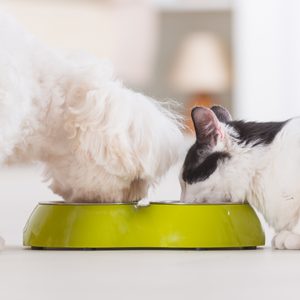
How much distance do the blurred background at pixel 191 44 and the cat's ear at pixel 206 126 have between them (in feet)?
10.1

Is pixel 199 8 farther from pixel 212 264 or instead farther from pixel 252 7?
pixel 212 264

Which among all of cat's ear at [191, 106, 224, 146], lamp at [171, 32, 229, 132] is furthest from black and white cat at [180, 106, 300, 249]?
lamp at [171, 32, 229, 132]

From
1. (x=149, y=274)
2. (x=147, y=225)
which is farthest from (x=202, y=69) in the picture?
(x=149, y=274)

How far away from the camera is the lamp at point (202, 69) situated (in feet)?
16.6

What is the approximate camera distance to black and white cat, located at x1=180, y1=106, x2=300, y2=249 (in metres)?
1.58

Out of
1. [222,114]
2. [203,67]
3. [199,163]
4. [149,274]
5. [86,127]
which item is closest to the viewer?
[149,274]

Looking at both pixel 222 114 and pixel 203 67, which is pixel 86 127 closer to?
pixel 222 114

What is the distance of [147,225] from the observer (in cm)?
156

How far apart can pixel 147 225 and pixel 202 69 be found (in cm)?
359

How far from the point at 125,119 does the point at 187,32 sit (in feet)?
12.2

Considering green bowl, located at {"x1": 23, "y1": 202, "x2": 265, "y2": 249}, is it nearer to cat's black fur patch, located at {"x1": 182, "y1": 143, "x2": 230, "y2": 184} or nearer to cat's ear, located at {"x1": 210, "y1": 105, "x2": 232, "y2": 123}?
cat's black fur patch, located at {"x1": 182, "y1": 143, "x2": 230, "y2": 184}

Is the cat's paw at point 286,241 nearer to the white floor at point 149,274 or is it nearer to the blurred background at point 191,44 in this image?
the white floor at point 149,274

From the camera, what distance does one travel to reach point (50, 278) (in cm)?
112

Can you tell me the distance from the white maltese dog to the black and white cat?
3.3 inches
